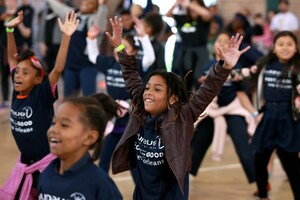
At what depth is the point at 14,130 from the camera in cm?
533

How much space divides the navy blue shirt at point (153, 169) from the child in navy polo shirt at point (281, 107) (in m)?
2.18

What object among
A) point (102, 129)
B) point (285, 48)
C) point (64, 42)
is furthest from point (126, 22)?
point (102, 129)

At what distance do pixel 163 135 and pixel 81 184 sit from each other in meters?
1.20

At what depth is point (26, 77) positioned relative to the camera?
17.6 feet

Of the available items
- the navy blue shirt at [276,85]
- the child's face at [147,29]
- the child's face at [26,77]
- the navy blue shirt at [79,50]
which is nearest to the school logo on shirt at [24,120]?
the child's face at [26,77]

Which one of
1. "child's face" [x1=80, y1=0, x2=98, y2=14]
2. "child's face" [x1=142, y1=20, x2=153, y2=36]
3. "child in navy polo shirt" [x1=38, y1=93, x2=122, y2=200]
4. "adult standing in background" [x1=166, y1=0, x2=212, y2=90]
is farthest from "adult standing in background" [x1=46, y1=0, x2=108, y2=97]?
"child in navy polo shirt" [x1=38, y1=93, x2=122, y2=200]

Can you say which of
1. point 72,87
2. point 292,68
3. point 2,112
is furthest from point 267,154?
point 2,112

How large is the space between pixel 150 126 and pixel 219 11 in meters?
12.9

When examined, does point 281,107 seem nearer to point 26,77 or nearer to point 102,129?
point 26,77

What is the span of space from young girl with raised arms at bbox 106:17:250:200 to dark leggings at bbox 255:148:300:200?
2.17 m

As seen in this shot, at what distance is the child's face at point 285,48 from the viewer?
679 centimetres

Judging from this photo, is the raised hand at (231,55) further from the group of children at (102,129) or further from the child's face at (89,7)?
the child's face at (89,7)

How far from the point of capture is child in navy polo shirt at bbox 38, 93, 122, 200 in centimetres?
370

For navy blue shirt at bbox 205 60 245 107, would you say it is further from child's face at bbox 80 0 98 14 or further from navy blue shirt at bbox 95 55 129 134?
child's face at bbox 80 0 98 14
